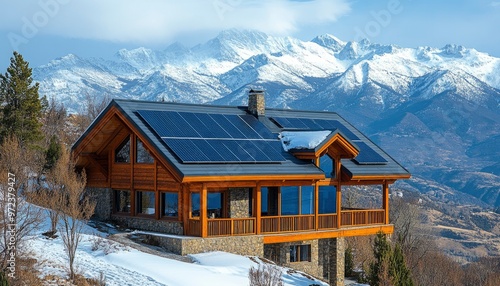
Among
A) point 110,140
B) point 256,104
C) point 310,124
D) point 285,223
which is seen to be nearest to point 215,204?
point 285,223

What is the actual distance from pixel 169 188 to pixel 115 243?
393 centimetres

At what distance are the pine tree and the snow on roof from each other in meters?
11.5

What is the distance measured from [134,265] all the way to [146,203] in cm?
671

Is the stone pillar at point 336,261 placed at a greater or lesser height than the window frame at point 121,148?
lesser

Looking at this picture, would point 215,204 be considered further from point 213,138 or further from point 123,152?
point 123,152

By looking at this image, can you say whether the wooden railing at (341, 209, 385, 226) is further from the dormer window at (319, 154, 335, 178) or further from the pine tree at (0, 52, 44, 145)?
the pine tree at (0, 52, 44, 145)

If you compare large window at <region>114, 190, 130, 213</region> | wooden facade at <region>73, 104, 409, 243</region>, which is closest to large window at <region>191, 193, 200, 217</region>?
wooden facade at <region>73, 104, 409, 243</region>

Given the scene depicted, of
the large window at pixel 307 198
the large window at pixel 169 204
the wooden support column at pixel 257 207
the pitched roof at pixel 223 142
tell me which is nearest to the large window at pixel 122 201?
the large window at pixel 169 204

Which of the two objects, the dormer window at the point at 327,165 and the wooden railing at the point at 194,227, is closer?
the wooden railing at the point at 194,227

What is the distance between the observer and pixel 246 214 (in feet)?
94.5

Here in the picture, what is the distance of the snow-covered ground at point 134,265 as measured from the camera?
70.6 feet

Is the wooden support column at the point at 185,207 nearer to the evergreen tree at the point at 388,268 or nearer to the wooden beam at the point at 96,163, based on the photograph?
the wooden beam at the point at 96,163

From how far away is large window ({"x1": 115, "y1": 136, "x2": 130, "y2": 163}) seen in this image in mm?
30000

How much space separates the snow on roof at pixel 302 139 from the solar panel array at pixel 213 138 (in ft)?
1.13
